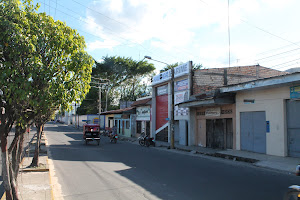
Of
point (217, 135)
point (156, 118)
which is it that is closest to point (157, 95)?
point (156, 118)

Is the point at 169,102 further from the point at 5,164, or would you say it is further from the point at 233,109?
the point at 5,164

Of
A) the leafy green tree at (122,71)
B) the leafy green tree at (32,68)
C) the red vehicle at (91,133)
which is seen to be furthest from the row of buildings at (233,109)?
the leafy green tree at (122,71)

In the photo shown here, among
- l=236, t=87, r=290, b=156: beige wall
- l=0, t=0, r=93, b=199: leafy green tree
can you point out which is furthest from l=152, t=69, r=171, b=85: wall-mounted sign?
l=0, t=0, r=93, b=199: leafy green tree

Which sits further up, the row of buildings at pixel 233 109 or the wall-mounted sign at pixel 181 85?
the wall-mounted sign at pixel 181 85

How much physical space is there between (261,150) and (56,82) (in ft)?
45.0

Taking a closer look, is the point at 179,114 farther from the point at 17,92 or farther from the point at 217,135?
the point at 17,92

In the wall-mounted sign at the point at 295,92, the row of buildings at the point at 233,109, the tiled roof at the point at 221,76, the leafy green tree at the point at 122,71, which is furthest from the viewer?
the leafy green tree at the point at 122,71

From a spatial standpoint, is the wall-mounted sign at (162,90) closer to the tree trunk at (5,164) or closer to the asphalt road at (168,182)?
the asphalt road at (168,182)

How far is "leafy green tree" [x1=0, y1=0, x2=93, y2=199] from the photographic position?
185 inches

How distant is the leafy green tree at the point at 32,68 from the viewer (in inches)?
185

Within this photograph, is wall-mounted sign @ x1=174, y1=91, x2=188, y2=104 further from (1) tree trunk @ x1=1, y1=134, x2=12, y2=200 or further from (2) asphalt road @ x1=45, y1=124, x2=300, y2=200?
(1) tree trunk @ x1=1, y1=134, x2=12, y2=200

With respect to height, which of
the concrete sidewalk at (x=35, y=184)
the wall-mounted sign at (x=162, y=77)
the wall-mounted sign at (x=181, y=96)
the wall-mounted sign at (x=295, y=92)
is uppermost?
the wall-mounted sign at (x=162, y=77)

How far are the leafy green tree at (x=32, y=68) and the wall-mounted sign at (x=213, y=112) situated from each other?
14852mm

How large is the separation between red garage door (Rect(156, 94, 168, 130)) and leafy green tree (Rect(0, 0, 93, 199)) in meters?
21.0
